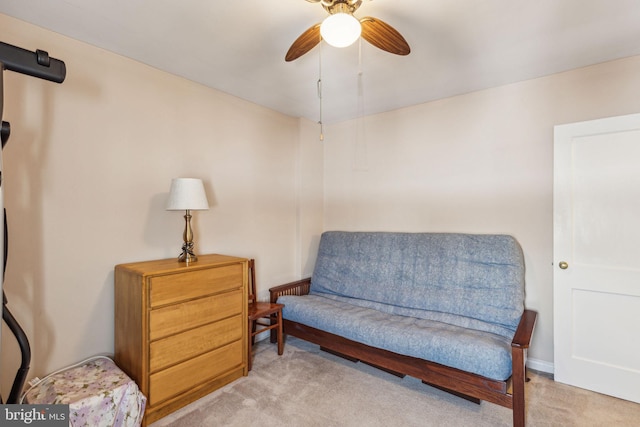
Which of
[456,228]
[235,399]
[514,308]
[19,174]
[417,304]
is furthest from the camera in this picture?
[456,228]

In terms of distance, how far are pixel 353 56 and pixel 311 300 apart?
2087 mm

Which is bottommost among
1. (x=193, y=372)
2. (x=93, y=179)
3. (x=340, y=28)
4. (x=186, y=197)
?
(x=193, y=372)

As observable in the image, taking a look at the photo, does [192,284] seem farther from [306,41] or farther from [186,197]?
[306,41]

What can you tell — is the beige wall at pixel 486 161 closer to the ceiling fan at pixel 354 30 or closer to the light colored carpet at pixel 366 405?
the light colored carpet at pixel 366 405

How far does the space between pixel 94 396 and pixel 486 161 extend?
10.4 ft

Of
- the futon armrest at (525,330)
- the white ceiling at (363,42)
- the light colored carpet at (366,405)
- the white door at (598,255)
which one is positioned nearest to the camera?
the white ceiling at (363,42)

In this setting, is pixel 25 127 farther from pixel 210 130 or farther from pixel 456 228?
pixel 456 228

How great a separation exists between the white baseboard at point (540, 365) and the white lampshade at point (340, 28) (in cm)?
276

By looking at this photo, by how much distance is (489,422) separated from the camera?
6.25 feet

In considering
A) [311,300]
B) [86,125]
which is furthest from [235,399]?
[86,125]

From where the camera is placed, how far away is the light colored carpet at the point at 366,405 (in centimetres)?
190

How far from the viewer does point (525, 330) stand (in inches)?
79.0

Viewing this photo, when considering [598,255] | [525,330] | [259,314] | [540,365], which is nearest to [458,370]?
[525,330]

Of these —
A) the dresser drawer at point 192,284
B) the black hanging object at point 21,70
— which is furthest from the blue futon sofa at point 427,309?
the black hanging object at point 21,70
